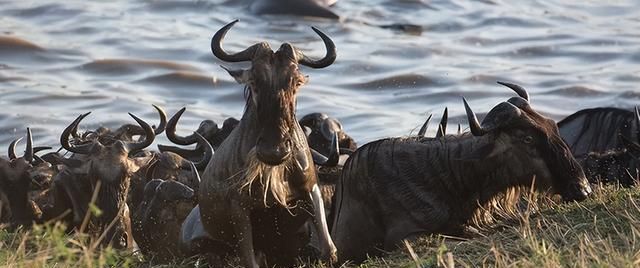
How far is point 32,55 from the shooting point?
85.0 ft

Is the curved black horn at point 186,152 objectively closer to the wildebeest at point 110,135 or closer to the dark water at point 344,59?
the wildebeest at point 110,135

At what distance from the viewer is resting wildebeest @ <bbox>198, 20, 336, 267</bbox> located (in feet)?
29.0

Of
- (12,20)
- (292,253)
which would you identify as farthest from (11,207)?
(12,20)

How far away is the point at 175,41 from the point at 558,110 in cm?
797

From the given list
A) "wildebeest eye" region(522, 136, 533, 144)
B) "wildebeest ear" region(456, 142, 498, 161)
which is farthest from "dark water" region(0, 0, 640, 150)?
"wildebeest eye" region(522, 136, 533, 144)

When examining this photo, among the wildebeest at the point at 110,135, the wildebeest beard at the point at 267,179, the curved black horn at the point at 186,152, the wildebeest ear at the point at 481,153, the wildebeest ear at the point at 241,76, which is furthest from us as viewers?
the wildebeest at the point at 110,135

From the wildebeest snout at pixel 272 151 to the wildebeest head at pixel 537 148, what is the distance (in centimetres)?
176

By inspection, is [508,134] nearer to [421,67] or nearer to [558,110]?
[558,110]

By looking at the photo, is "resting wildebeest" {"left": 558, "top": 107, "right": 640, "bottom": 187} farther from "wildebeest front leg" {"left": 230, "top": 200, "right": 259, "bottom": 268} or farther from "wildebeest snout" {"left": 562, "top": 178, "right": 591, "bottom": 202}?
"wildebeest front leg" {"left": 230, "top": 200, "right": 259, "bottom": 268}

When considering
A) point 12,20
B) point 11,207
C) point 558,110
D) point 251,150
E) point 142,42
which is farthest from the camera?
point 12,20

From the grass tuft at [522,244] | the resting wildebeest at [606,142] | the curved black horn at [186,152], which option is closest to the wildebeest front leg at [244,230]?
the grass tuft at [522,244]

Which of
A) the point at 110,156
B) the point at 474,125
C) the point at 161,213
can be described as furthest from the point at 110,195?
the point at 474,125

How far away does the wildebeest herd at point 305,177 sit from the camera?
9164 mm

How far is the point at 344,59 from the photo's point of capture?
84.8 ft
